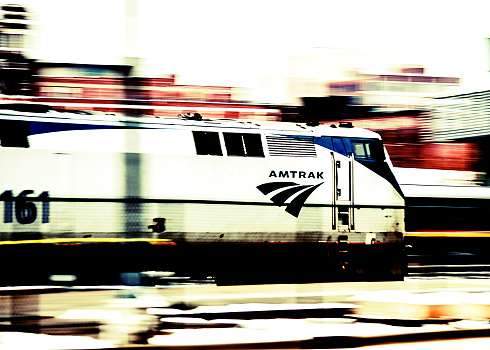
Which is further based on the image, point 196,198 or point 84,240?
point 196,198

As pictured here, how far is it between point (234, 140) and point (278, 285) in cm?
255

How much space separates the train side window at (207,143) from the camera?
356 inches

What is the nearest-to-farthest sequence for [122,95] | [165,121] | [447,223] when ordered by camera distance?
[122,95] → [165,121] → [447,223]

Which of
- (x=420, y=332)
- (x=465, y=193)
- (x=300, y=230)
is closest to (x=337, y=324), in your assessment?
(x=420, y=332)

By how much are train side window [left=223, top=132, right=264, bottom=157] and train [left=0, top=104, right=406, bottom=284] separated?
18 millimetres

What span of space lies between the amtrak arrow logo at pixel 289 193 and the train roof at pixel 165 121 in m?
0.92

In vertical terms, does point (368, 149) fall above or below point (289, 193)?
above

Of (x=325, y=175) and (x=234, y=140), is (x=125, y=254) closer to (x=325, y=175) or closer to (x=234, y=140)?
(x=234, y=140)

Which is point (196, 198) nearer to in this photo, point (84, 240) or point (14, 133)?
point (84, 240)

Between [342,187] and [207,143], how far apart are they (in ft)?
8.19

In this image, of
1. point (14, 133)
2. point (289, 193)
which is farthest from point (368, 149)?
point (14, 133)

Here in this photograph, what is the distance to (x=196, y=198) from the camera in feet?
29.1

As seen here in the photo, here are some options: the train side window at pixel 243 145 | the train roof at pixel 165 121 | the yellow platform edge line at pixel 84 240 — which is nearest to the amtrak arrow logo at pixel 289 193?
the train side window at pixel 243 145

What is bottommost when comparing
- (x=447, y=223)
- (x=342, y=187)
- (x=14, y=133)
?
(x=447, y=223)
